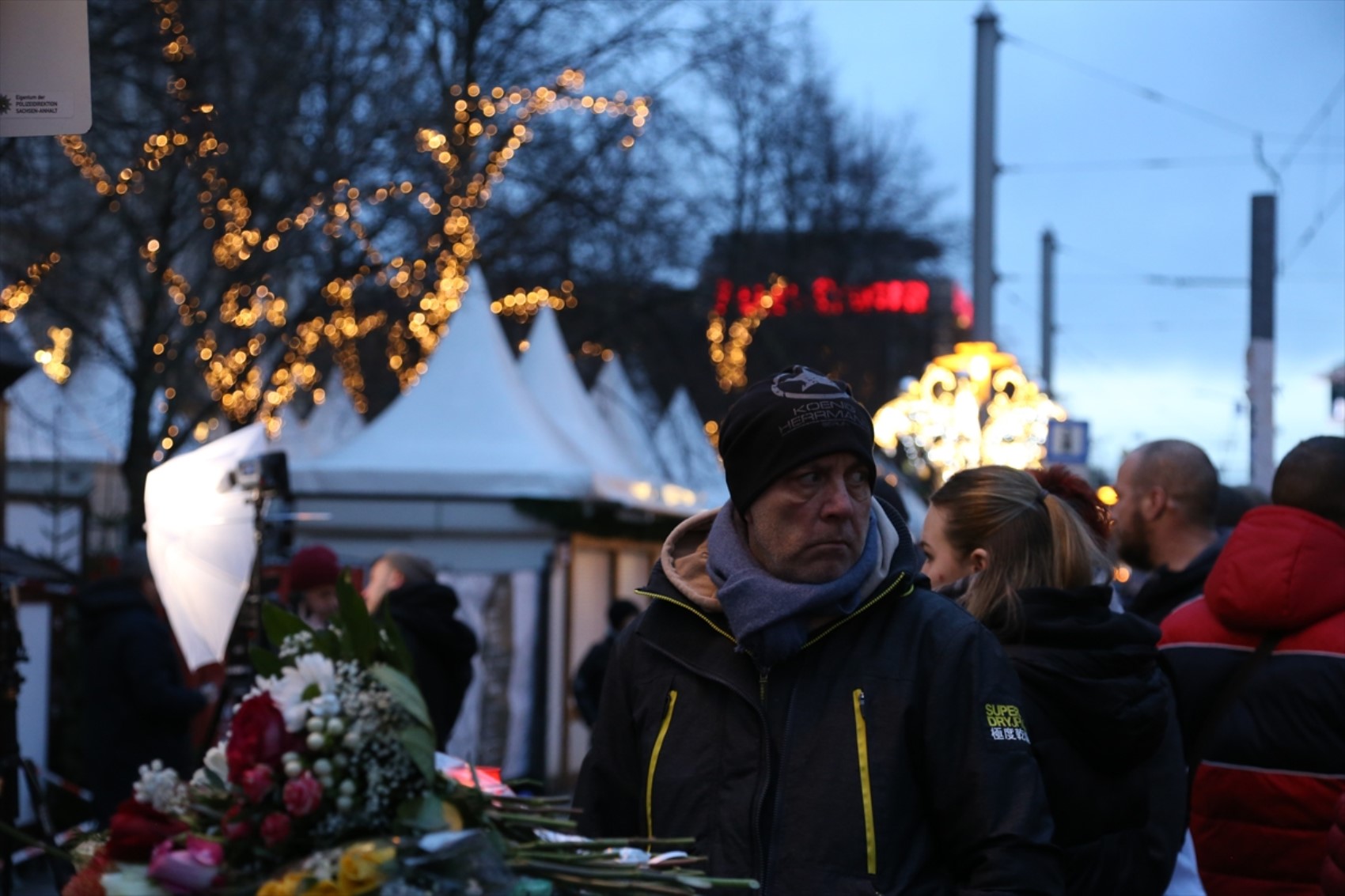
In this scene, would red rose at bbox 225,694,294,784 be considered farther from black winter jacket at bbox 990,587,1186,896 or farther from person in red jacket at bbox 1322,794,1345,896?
person in red jacket at bbox 1322,794,1345,896

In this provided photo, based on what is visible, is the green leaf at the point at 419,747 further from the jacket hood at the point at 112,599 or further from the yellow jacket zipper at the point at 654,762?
the jacket hood at the point at 112,599

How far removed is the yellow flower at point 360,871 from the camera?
6.02 ft

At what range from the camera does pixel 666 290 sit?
1977cm

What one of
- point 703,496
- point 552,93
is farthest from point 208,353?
point 703,496

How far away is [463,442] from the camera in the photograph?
13539mm

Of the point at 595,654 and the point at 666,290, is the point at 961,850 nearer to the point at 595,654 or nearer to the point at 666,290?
the point at 595,654

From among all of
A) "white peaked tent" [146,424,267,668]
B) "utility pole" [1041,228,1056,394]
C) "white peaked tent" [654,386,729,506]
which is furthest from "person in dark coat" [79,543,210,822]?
"utility pole" [1041,228,1056,394]

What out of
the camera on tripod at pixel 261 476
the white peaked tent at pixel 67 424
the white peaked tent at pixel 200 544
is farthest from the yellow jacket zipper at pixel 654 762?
the white peaked tent at pixel 67 424

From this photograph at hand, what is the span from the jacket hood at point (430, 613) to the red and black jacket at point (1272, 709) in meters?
3.58

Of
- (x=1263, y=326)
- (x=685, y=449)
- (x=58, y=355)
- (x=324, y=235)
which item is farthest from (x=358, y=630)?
→ (x=685, y=449)

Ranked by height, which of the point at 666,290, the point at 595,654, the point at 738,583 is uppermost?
the point at 666,290

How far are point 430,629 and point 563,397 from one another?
923 cm

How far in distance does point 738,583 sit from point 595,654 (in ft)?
26.1

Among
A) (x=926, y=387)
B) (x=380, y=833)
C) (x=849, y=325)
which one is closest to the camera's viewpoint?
(x=380, y=833)
